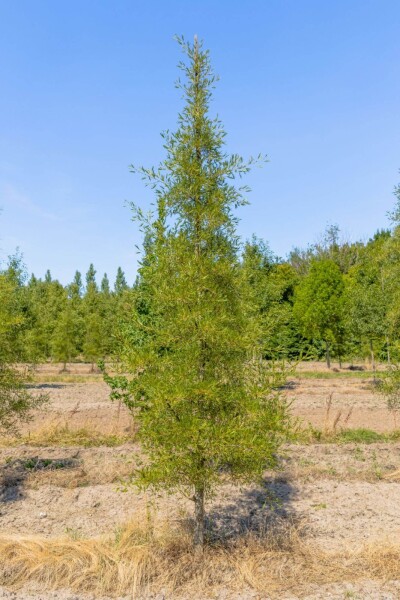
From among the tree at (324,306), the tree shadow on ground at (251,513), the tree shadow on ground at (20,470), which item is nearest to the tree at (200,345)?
the tree shadow on ground at (251,513)

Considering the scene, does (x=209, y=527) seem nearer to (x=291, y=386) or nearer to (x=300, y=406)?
(x=300, y=406)

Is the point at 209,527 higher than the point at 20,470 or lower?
lower

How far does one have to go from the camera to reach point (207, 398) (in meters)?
7.84

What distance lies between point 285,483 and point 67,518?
5.15 metres

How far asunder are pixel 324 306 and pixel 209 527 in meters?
35.2

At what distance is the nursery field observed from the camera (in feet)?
25.5

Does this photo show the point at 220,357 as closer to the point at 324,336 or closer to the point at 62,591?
the point at 62,591

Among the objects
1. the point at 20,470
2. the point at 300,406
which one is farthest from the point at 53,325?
the point at 20,470

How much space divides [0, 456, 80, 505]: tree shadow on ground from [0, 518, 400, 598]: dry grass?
10.0 feet

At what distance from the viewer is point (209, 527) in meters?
9.91

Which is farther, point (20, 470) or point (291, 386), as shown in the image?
point (291, 386)

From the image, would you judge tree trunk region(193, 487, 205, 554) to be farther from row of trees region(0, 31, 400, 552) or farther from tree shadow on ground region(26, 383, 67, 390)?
tree shadow on ground region(26, 383, 67, 390)

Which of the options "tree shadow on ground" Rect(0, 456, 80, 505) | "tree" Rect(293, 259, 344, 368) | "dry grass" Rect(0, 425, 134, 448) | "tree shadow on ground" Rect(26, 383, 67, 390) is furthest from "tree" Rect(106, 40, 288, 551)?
"tree" Rect(293, 259, 344, 368)

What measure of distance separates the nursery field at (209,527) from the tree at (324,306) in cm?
2763
